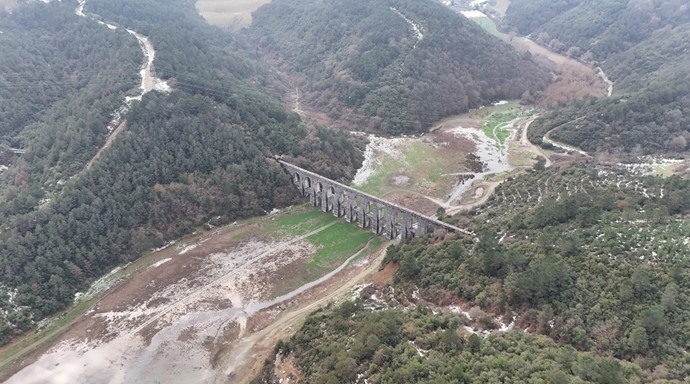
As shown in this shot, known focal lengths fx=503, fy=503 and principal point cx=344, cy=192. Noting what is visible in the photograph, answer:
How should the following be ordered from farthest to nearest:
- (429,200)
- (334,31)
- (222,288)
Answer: (334,31) → (429,200) → (222,288)

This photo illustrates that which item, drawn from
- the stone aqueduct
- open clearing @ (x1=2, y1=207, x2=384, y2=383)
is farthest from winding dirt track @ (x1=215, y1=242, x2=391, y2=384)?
the stone aqueduct

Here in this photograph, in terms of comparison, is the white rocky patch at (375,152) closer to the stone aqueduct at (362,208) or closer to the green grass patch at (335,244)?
the stone aqueduct at (362,208)

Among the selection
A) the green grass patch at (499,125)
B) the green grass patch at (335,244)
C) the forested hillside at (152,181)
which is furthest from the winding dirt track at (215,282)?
the green grass patch at (499,125)

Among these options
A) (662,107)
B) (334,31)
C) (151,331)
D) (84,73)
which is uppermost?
(334,31)

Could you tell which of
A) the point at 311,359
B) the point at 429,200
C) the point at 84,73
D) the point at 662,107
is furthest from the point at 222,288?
the point at 662,107

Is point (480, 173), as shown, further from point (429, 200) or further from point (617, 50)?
point (617, 50)

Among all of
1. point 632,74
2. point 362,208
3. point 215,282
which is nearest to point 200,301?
point 215,282
